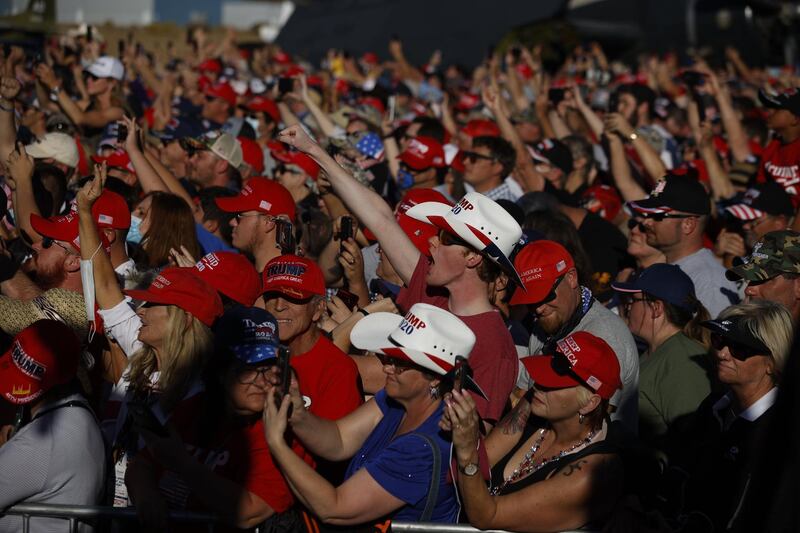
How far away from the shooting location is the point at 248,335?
4.18m

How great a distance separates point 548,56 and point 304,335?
70.8 ft

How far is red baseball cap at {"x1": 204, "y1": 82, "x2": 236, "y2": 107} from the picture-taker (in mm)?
12336

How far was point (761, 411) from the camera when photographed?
4441mm

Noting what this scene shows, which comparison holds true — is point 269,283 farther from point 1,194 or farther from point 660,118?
point 660,118

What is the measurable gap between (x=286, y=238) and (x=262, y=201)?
381 millimetres

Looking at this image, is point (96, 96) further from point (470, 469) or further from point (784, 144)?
point (470, 469)

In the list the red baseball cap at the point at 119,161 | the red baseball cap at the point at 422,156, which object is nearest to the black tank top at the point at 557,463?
the red baseball cap at the point at 422,156

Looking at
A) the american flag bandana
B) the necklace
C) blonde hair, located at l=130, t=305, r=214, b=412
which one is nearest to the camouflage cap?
the necklace

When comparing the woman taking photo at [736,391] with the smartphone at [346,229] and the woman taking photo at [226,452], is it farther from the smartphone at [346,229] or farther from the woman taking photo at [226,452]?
the smartphone at [346,229]

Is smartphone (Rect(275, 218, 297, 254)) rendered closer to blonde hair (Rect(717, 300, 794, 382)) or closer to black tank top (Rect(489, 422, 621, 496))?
black tank top (Rect(489, 422, 621, 496))

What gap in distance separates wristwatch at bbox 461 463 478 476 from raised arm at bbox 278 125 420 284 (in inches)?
63.7

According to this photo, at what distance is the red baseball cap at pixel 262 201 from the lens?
6.18 metres

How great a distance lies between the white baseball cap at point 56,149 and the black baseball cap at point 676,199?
435 centimetres

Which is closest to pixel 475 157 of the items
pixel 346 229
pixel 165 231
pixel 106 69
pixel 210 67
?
pixel 346 229
